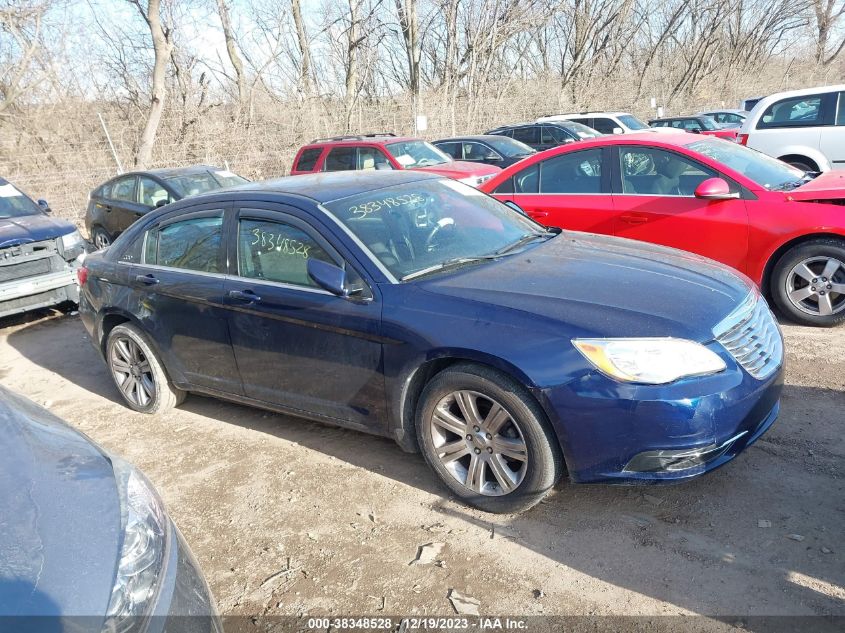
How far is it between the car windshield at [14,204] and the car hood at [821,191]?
342 inches

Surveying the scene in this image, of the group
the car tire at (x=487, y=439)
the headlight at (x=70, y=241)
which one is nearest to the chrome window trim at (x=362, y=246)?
the car tire at (x=487, y=439)

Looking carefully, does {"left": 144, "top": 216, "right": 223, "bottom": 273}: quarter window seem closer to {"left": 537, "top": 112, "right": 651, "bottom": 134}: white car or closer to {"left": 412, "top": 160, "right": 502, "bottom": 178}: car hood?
{"left": 412, "top": 160, "right": 502, "bottom": 178}: car hood

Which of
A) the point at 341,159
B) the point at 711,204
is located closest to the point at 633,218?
the point at 711,204

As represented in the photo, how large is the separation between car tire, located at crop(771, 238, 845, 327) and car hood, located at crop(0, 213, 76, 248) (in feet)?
25.3

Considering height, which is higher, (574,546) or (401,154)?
(401,154)

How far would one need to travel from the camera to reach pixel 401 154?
1162 centimetres

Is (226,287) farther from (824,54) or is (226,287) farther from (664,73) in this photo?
(824,54)

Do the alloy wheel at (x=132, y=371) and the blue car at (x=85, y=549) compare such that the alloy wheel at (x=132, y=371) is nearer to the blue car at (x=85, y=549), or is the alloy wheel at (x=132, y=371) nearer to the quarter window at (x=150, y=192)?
the blue car at (x=85, y=549)

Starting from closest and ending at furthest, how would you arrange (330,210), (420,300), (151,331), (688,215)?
1. (420,300)
2. (330,210)
3. (151,331)
4. (688,215)

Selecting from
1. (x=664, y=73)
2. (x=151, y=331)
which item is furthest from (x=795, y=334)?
(x=664, y=73)

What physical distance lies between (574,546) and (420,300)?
1.38 metres

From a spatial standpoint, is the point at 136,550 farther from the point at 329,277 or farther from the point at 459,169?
the point at 459,169

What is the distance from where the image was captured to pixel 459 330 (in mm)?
3117

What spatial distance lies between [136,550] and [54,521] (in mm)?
251
